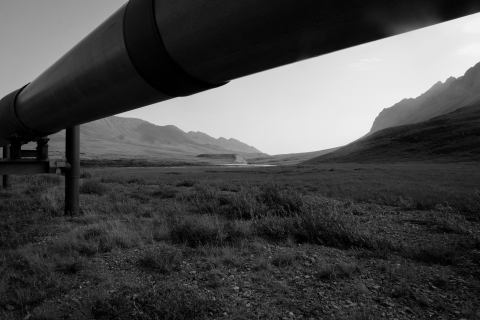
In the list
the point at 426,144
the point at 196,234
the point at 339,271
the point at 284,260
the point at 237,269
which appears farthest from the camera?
the point at 426,144

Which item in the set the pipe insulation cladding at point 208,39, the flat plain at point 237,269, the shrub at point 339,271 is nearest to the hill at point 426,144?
the flat plain at point 237,269

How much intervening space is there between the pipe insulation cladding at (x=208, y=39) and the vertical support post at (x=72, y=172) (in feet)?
16.6

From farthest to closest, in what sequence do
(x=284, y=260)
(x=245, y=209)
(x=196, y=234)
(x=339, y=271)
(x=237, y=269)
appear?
1. (x=245, y=209)
2. (x=196, y=234)
3. (x=284, y=260)
4. (x=237, y=269)
5. (x=339, y=271)

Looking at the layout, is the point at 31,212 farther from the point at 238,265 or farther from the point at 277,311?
the point at 277,311

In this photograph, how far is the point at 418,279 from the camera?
12.9 feet

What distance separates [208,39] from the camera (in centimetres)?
190

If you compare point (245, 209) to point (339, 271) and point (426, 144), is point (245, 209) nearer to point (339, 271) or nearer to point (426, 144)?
point (339, 271)

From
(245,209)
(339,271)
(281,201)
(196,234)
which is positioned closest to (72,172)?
(196,234)

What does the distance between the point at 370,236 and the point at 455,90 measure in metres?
240

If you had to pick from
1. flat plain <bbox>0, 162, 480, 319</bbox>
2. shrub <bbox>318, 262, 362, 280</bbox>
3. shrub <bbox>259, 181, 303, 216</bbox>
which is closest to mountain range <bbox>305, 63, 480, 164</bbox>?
shrub <bbox>259, 181, 303, 216</bbox>

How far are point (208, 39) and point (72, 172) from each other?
761 cm

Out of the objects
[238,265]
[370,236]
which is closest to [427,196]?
[370,236]

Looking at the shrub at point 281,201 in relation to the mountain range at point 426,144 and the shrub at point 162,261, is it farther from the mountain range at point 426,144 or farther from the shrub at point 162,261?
the mountain range at point 426,144

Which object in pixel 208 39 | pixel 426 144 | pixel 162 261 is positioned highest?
pixel 426 144
